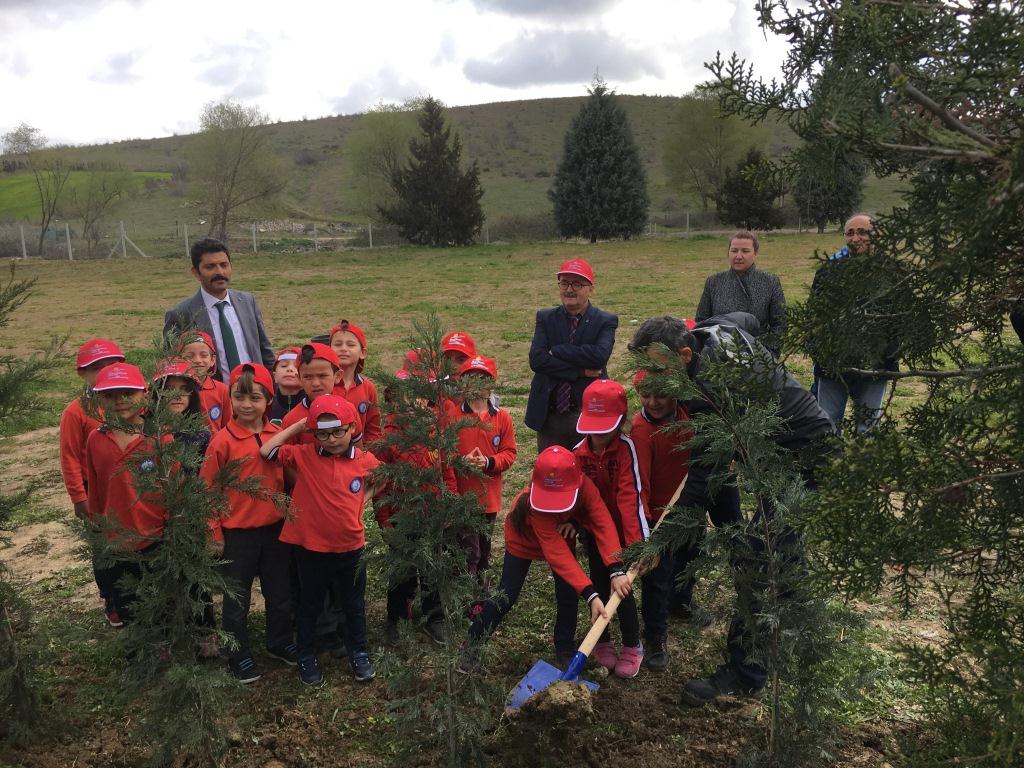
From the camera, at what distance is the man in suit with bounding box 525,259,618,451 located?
4.88 metres

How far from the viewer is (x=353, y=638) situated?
3875 mm

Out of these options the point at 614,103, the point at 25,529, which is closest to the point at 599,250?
the point at 614,103

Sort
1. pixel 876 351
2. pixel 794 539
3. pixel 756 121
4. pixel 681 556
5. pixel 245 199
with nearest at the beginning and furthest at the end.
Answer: pixel 756 121 → pixel 876 351 → pixel 794 539 → pixel 681 556 → pixel 245 199

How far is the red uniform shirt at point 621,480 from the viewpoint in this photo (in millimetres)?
3688

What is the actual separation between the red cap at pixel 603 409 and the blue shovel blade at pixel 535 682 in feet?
3.85

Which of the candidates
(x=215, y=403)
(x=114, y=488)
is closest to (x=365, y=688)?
(x=114, y=488)

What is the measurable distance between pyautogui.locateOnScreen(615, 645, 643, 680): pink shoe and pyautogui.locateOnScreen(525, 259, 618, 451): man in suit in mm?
1430

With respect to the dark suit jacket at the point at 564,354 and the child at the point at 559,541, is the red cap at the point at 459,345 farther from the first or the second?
the child at the point at 559,541

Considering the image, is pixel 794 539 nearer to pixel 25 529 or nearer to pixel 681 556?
pixel 681 556

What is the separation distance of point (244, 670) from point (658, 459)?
7.97 ft

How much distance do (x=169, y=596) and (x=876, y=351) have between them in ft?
8.56

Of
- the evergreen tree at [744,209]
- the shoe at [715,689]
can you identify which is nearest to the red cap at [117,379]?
the shoe at [715,689]

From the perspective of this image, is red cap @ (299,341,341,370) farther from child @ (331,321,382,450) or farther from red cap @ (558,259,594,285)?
red cap @ (558,259,594,285)

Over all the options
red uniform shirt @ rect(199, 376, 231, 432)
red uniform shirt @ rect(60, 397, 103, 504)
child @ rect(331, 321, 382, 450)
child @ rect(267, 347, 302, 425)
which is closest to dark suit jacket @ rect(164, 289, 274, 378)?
red uniform shirt @ rect(199, 376, 231, 432)
